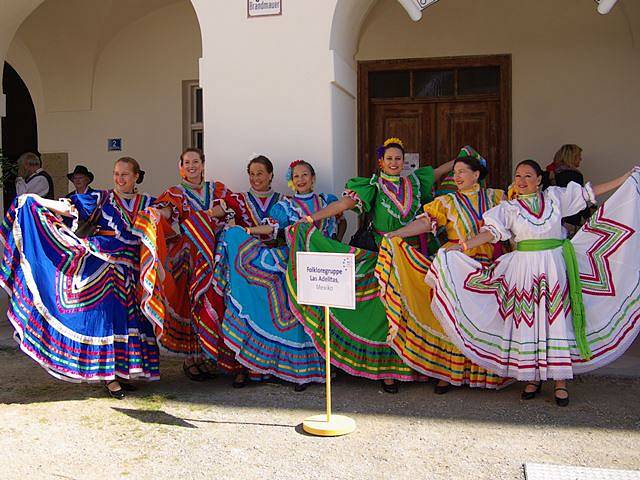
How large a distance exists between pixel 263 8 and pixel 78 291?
2.51m

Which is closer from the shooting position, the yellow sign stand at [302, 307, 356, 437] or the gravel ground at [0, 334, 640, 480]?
the gravel ground at [0, 334, 640, 480]

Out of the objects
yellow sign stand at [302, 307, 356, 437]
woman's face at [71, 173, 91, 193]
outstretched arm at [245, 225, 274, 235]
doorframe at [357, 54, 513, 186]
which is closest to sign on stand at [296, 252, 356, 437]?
yellow sign stand at [302, 307, 356, 437]

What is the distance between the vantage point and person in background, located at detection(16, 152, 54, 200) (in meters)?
7.13

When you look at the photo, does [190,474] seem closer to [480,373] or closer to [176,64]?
[480,373]

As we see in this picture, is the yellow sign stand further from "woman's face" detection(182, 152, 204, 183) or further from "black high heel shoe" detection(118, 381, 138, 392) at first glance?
"woman's face" detection(182, 152, 204, 183)

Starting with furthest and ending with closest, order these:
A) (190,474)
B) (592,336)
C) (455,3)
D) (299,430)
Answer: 1. (455,3)
2. (592,336)
3. (299,430)
4. (190,474)

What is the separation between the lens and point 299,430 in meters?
4.02

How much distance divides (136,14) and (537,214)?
5.73 meters

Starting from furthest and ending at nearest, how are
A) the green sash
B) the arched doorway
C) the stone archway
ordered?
the arched doorway
the stone archway
the green sash

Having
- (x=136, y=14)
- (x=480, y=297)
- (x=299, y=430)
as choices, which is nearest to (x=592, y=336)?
(x=480, y=297)

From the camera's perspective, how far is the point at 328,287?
13.1 ft

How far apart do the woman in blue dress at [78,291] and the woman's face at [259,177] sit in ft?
2.99

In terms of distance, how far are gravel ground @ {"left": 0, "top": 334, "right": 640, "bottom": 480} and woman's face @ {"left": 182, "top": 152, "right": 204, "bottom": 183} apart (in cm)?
138

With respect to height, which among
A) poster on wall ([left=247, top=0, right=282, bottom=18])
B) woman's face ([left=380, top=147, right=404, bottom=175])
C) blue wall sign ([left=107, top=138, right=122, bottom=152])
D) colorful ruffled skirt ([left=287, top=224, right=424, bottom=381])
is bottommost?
colorful ruffled skirt ([left=287, top=224, right=424, bottom=381])
